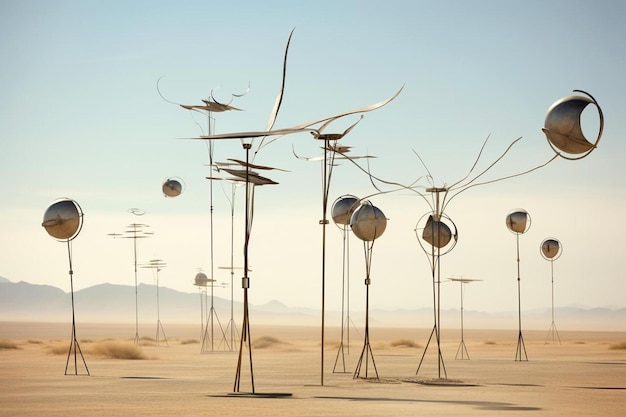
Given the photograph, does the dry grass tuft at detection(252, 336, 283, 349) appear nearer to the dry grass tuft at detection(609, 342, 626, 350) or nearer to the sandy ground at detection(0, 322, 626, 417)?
the sandy ground at detection(0, 322, 626, 417)

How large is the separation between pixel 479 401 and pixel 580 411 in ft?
7.72

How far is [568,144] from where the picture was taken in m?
19.3

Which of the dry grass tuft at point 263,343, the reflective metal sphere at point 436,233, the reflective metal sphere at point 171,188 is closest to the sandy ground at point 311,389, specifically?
the reflective metal sphere at point 436,233

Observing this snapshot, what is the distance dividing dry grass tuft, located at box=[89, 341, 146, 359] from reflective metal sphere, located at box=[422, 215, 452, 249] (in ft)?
53.6

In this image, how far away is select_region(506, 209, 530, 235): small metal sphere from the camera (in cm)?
3506

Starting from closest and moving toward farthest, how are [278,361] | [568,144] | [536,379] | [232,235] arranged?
[568,144] < [536,379] < [278,361] < [232,235]

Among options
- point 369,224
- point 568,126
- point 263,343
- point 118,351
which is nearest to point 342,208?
point 369,224

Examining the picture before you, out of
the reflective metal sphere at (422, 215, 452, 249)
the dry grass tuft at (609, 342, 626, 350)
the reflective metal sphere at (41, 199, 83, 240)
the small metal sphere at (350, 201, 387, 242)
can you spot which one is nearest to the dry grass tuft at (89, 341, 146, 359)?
the reflective metal sphere at (41, 199, 83, 240)

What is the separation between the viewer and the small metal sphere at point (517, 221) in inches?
1380

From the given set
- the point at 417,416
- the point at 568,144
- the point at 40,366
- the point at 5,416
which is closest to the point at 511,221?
the point at 568,144

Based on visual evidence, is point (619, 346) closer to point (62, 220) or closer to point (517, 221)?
point (517, 221)

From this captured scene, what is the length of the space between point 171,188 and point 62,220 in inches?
653

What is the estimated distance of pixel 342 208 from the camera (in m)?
28.1

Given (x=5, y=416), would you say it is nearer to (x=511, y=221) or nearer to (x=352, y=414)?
(x=352, y=414)
